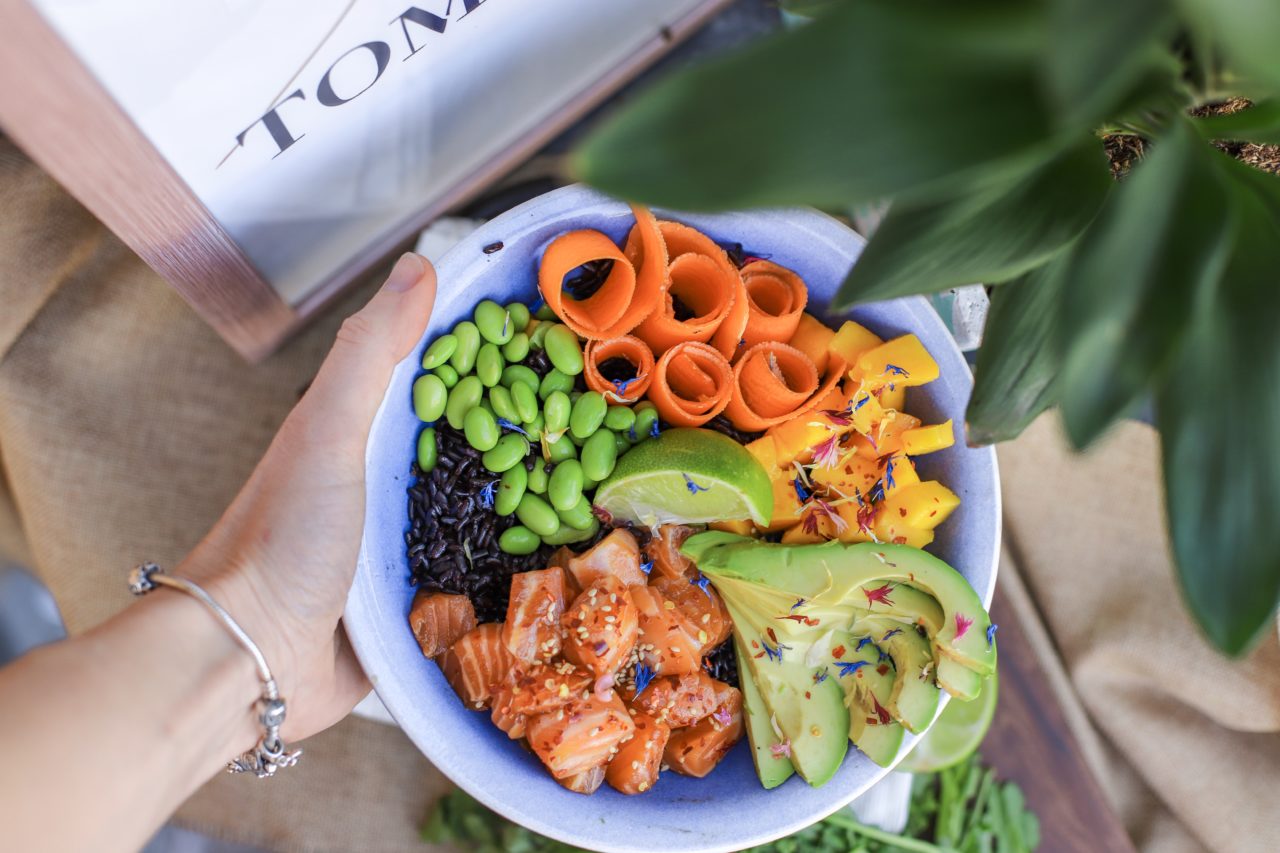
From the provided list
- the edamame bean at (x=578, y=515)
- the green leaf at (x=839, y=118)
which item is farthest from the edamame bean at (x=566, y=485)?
the green leaf at (x=839, y=118)

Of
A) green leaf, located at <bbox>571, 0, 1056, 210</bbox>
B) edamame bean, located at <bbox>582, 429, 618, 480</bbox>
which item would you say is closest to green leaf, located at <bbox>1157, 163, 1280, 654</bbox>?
green leaf, located at <bbox>571, 0, 1056, 210</bbox>

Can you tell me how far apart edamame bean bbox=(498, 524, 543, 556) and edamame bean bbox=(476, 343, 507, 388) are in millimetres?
147

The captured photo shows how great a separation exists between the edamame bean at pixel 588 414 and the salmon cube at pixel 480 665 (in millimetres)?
214

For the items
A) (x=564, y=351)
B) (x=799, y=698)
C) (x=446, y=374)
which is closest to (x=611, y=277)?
(x=564, y=351)

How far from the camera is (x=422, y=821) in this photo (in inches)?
49.5

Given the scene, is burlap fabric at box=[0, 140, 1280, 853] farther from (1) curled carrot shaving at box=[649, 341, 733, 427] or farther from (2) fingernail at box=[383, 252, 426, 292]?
(1) curled carrot shaving at box=[649, 341, 733, 427]

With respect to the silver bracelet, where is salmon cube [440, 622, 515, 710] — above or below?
below

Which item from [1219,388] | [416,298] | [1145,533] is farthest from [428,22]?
[1145,533]

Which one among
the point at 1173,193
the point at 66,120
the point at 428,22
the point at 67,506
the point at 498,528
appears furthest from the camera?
the point at 67,506

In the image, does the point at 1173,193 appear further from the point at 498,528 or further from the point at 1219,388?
the point at 498,528

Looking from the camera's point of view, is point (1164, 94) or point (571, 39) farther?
point (571, 39)

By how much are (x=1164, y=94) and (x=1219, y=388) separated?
0.18m

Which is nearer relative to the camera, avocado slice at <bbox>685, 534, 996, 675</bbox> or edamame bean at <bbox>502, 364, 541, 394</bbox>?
avocado slice at <bbox>685, 534, 996, 675</bbox>

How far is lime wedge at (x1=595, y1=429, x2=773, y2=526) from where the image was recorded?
86 centimetres
